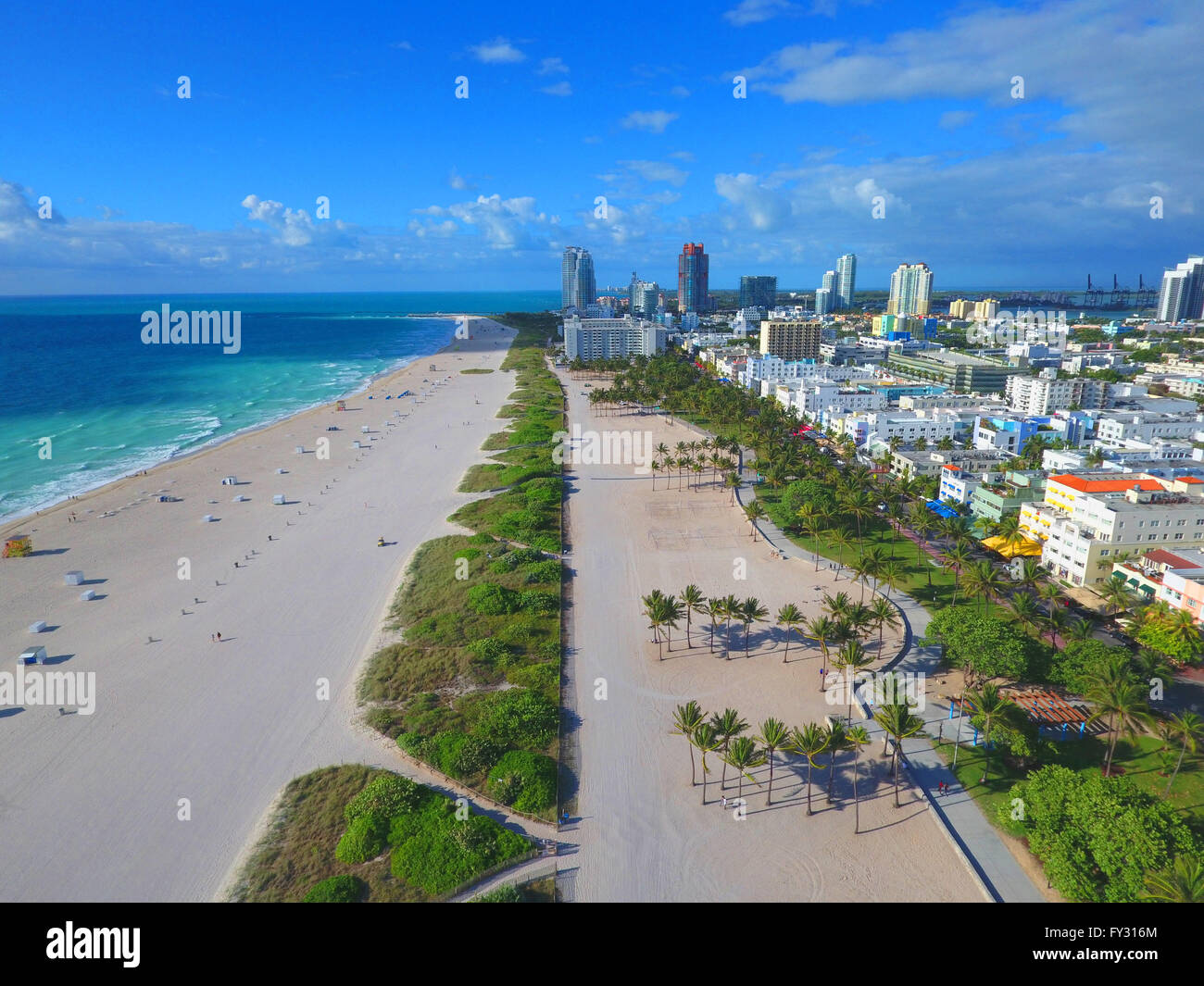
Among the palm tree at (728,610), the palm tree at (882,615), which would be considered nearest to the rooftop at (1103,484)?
the palm tree at (882,615)

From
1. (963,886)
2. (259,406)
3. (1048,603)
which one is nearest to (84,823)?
(963,886)

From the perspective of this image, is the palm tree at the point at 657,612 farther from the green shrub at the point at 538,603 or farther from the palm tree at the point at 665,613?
the green shrub at the point at 538,603

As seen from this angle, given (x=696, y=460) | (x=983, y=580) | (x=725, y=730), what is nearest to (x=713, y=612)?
(x=725, y=730)

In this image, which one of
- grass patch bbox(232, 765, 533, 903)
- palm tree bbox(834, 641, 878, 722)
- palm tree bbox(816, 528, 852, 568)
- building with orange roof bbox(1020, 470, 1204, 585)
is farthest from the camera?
palm tree bbox(816, 528, 852, 568)

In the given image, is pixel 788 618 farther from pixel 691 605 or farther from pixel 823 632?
pixel 691 605

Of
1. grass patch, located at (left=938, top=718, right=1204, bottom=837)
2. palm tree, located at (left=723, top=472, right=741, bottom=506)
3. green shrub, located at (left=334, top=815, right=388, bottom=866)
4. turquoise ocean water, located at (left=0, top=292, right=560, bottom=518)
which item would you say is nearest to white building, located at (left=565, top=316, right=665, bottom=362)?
turquoise ocean water, located at (left=0, top=292, right=560, bottom=518)

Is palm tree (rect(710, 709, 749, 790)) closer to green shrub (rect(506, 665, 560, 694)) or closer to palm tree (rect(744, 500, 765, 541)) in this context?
green shrub (rect(506, 665, 560, 694))
